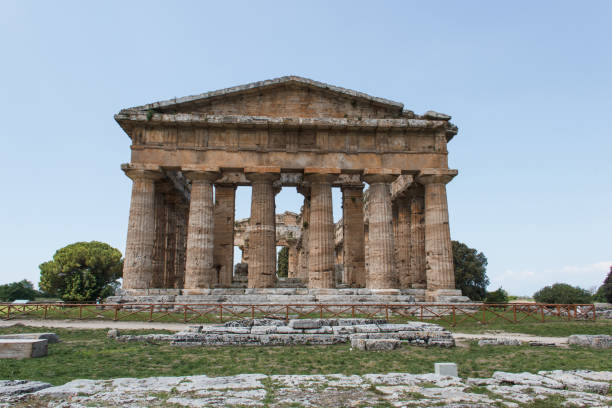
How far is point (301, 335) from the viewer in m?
11.8

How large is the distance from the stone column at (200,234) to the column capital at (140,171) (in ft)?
5.18

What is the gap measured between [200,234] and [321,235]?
242 inches

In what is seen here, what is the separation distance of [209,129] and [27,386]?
A: 18348 millimetres

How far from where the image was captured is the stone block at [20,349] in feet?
31.1

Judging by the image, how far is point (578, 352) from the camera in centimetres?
1052

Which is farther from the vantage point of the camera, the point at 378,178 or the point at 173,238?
the point at 173,238

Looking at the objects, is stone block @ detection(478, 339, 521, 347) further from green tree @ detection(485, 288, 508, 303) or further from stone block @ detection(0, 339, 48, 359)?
green tree @ detection(485, 288, 508, 303)

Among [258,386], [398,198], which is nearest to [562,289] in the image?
[398,198]

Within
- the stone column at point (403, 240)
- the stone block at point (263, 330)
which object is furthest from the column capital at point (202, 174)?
the stone column at point (403, 240)

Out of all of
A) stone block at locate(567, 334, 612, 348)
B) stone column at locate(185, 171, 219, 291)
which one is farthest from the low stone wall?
stone column at locate(185, 171, 219, 291)

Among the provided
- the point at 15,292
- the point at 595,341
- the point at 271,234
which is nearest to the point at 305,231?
the point at 271,234

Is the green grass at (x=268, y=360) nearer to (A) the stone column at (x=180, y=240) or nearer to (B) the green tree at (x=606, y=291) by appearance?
(A) the stone column at (x=180, y=240)

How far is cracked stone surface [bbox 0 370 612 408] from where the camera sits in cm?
Result: 577

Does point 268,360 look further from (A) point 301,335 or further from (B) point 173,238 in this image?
(B) point 173,238
